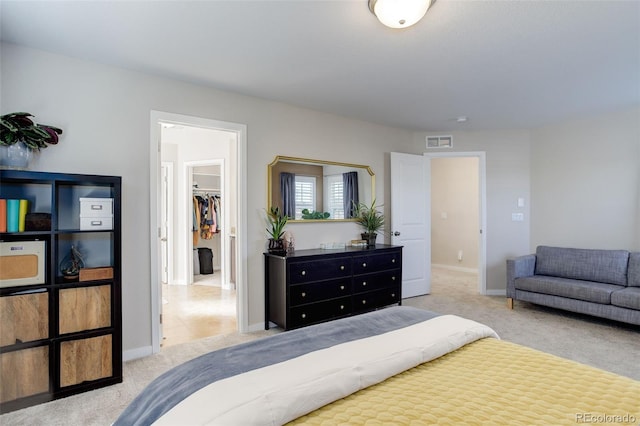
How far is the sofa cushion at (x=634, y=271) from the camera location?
144 inches

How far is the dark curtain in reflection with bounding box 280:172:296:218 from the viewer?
3.80m

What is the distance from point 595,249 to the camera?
421 centimetres

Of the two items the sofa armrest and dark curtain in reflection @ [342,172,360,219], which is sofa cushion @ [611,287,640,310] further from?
dark curtain in reflection @ [342,172,360,219]

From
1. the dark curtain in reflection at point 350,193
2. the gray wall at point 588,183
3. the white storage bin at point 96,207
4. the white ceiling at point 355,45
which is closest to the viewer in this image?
the white ceiling at point 355,45

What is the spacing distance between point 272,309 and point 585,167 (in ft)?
14.5

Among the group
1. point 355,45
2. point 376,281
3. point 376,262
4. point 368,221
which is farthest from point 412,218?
point 355,45

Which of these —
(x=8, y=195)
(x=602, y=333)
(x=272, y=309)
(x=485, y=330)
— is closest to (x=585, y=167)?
(x=602, y=333)

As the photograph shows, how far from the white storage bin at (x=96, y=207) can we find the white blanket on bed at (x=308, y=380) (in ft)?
6.30

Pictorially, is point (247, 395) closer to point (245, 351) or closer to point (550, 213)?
point (245, 351)

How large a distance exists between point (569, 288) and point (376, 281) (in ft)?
6.93

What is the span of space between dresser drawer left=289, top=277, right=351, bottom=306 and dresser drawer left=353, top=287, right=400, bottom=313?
0.65 ft

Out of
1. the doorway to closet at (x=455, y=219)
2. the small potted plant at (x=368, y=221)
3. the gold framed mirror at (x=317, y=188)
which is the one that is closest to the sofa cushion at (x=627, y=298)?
the small potted plant at (x=368, y=221)

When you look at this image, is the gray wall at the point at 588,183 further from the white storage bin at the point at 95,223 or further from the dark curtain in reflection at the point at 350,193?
the white storage bin at the point at 95,223

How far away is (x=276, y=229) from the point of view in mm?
3627
